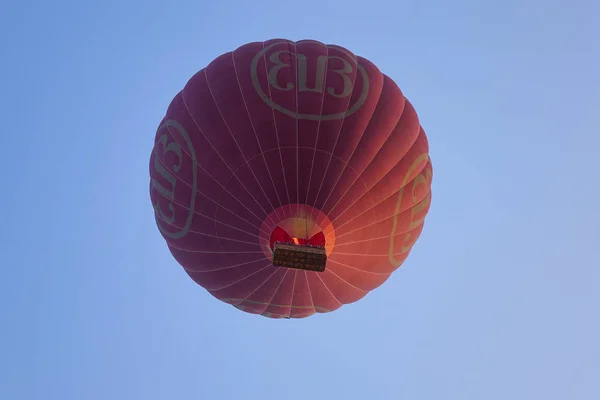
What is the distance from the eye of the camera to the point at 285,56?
15.2 meters

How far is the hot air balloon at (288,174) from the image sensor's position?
14438mm

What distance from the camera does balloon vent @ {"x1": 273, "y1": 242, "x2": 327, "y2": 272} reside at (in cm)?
1385

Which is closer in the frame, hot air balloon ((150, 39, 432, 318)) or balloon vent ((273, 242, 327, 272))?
balloon vent ((273, 242, 327, 272))

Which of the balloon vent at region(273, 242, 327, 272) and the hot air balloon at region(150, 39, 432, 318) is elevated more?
the hot air balloon at region(150, 39, 432, 318)

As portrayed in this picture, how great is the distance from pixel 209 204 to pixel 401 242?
159 inches

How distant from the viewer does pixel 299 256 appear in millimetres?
13938

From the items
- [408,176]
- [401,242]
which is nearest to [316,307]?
[401,242]

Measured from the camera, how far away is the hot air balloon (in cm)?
1444

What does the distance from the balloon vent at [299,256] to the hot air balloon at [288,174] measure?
27 millimetres

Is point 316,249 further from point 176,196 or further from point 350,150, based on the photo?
point 176,196

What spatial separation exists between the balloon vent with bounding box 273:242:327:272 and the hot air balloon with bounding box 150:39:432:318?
0.09 feet

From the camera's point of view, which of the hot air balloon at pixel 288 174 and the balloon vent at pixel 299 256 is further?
the hot air balloon at pixel 288 174

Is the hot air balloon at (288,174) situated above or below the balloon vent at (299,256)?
above

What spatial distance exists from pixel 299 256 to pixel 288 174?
1.54m
